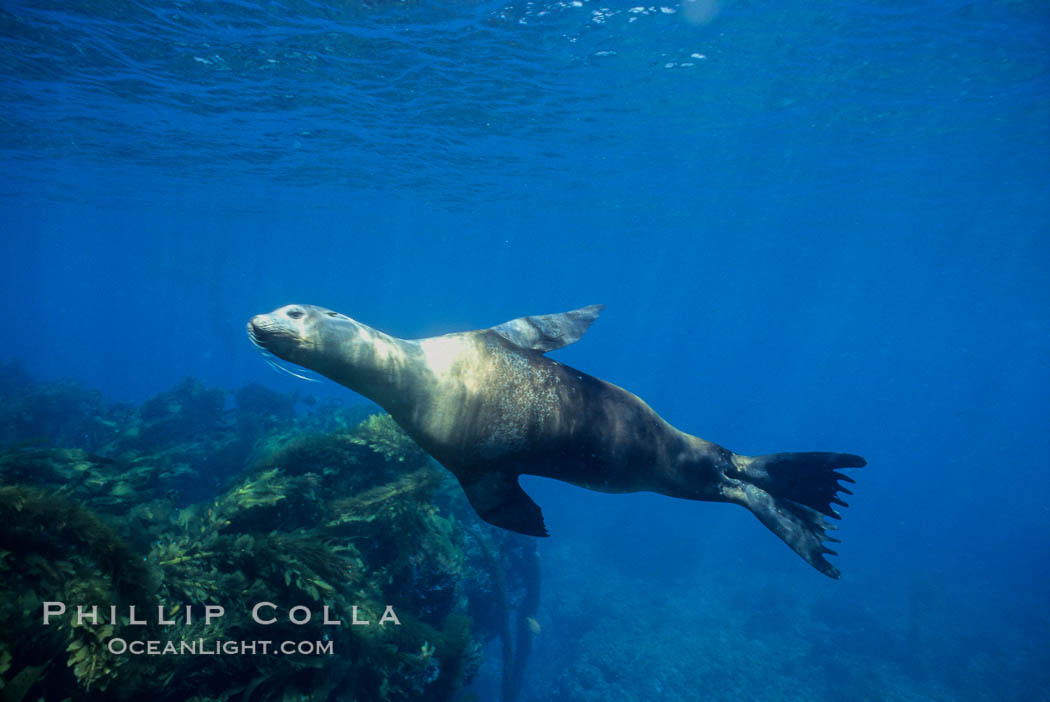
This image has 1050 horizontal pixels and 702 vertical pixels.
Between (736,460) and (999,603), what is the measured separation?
2605cm

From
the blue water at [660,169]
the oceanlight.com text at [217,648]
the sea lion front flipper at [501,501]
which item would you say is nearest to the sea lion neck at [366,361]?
the sea lion front flipper at [501,501]

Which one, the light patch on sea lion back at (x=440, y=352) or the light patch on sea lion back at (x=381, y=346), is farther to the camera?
the light patch on sea lion back at (x=440, y=352)

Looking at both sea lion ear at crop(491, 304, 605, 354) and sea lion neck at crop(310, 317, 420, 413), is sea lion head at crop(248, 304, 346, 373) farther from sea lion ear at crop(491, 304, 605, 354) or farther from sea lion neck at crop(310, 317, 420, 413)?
sea lion ear at crop(491, 304, 605, 354)

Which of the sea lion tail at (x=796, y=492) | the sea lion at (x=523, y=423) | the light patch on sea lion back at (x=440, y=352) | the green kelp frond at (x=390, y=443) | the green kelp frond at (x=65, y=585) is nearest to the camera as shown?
the green kelp frond at (x=65, y=585)

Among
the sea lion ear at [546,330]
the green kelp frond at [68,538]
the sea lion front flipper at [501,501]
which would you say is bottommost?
the green kelp frond at [68,538]

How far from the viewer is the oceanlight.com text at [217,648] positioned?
2.46 metres

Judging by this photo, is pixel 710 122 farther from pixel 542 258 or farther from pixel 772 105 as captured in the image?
pixel 542 258

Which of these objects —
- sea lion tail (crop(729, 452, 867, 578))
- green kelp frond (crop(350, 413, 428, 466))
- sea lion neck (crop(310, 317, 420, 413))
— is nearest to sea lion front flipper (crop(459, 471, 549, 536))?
sea lion neck (crop(310, 317, 420, 413))

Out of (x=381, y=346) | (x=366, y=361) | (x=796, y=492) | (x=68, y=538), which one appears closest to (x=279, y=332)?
(x=366, y=361)

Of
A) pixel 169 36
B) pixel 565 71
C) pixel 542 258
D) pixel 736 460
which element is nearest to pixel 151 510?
pixel 736 460

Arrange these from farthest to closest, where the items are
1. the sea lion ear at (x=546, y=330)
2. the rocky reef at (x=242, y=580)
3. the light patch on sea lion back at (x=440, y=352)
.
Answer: the sea lion ear at (x=546, y=330)
the light patch on sea lion back at (x=440, y=352)
the rocky reef at (x=242, y=580)

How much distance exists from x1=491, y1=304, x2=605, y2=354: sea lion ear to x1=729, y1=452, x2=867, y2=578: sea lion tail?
5.94 feet

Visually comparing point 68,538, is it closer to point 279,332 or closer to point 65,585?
point 65,585

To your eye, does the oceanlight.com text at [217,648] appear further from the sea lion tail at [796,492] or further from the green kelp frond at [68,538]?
the sea lion tail at [796,492]
